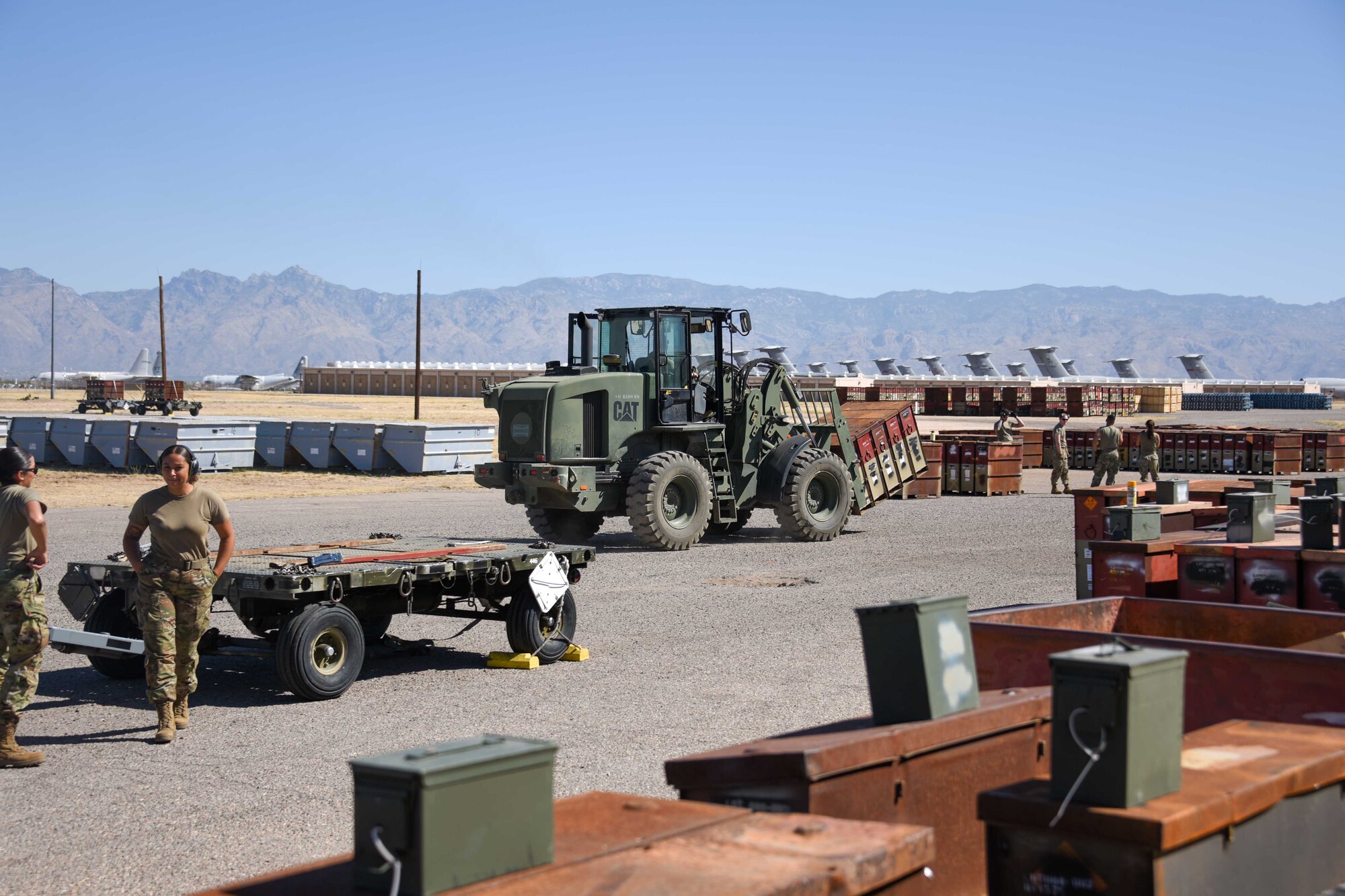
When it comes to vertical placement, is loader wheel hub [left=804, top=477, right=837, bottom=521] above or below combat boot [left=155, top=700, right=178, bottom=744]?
above

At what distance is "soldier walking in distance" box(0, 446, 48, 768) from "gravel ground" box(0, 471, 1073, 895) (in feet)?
0.94

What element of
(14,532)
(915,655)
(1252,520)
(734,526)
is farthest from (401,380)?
(915,655)

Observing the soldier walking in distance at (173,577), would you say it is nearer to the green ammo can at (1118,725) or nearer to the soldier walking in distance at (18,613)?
the soldier walking in distance at (18,613)

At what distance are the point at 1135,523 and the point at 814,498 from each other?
432 inches

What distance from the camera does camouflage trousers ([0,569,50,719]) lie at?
7.84 m

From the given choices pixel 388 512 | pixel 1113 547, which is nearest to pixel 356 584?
pixel 1113 547

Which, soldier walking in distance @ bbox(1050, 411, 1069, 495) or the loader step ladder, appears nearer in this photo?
the loader step ladder

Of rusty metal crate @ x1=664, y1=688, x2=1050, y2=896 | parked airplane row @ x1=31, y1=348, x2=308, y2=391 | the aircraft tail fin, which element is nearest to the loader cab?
rusty metal crate @ x1=664, y1=688, x2=1050, y2=896

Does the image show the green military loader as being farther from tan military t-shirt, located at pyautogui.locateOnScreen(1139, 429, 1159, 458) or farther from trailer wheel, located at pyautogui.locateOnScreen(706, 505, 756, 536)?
tan military t-shirt, located at pyautogui.locateOnScreen(1139, 429, 1159, 458)

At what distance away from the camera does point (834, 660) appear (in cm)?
1102

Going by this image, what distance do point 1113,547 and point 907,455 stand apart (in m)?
14.6

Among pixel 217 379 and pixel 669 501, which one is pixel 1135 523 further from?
pixel 217 379

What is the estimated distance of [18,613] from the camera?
25.7 feet

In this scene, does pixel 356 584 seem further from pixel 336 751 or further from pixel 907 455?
pixel 907 455
